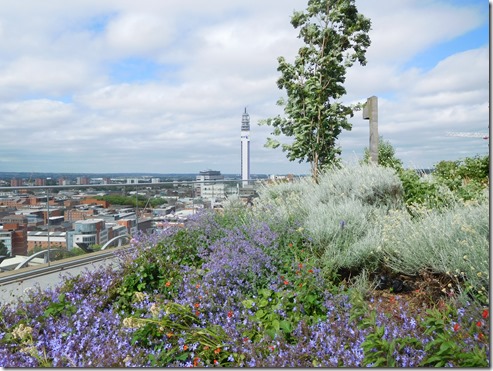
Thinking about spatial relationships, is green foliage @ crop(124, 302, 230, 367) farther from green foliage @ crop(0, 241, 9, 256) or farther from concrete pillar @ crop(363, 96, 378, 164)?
concrete pillar @ crop(363, 96, 378, 164)

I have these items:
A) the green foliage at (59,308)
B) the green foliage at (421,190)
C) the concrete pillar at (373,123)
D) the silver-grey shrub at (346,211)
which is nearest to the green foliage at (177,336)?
the green foliage at (59,308)

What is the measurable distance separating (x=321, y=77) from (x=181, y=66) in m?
4.71

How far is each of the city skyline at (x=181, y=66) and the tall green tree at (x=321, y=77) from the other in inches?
142

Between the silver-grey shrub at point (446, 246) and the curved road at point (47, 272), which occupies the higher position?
the silver-grey shrub at point (446, 246)

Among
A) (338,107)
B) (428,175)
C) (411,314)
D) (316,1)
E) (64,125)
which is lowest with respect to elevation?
(411,314)

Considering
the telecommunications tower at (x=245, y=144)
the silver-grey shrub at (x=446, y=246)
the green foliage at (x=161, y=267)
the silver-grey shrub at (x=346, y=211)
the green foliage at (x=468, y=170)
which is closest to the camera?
the silver-grey shrub at (x=446, y=246)

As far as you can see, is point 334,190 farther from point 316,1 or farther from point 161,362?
point 316,1

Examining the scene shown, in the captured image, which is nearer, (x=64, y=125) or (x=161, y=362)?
(x=161, y=362)

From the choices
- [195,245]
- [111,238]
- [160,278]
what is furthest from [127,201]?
[160,278]

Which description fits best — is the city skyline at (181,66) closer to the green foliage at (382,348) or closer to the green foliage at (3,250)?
the green foliage at (3,250)

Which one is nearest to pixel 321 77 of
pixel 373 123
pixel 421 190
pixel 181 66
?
pixel 373 123

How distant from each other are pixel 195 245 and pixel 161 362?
5.29ft

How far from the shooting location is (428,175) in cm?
538

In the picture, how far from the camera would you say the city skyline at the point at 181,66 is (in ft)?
9.00
